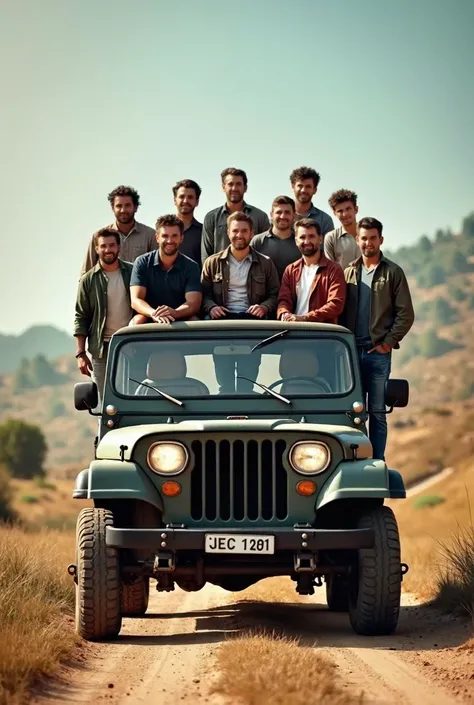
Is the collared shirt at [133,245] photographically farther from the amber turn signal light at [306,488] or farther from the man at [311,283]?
the amber turn signal light at [306,488]

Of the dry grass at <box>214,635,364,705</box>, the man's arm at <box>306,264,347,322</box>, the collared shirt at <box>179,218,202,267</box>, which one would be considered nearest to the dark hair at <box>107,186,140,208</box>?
the collared shirt at <box>179,218,202,267</box>

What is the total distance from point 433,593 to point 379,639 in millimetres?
2940

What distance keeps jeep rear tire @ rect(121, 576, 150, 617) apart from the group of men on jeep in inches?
67.4

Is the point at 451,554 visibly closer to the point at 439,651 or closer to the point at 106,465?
the point at 439,651

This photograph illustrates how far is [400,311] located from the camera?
1073 centimetres

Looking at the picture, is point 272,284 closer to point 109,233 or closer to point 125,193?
point 109,233

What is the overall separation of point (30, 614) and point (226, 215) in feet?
15.1

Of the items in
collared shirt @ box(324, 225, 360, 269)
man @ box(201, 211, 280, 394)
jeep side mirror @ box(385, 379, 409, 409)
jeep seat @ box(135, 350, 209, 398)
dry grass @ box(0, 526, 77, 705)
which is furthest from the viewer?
collared shirt @ box(324, 225, 360, 269)

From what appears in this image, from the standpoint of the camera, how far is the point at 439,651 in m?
8.16

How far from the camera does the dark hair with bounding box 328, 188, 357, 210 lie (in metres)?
11.8

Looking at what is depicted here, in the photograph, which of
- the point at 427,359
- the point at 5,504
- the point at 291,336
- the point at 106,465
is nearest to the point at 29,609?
the point at 106,465

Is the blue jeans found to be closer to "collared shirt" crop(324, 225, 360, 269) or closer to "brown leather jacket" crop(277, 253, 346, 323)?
"brown leather jacket" crop(277, 253, 346, 323)

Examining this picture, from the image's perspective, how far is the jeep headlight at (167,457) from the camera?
8.48 m

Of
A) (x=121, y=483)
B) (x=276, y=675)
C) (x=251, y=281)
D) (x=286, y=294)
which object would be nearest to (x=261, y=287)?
(x=251, y=281)
